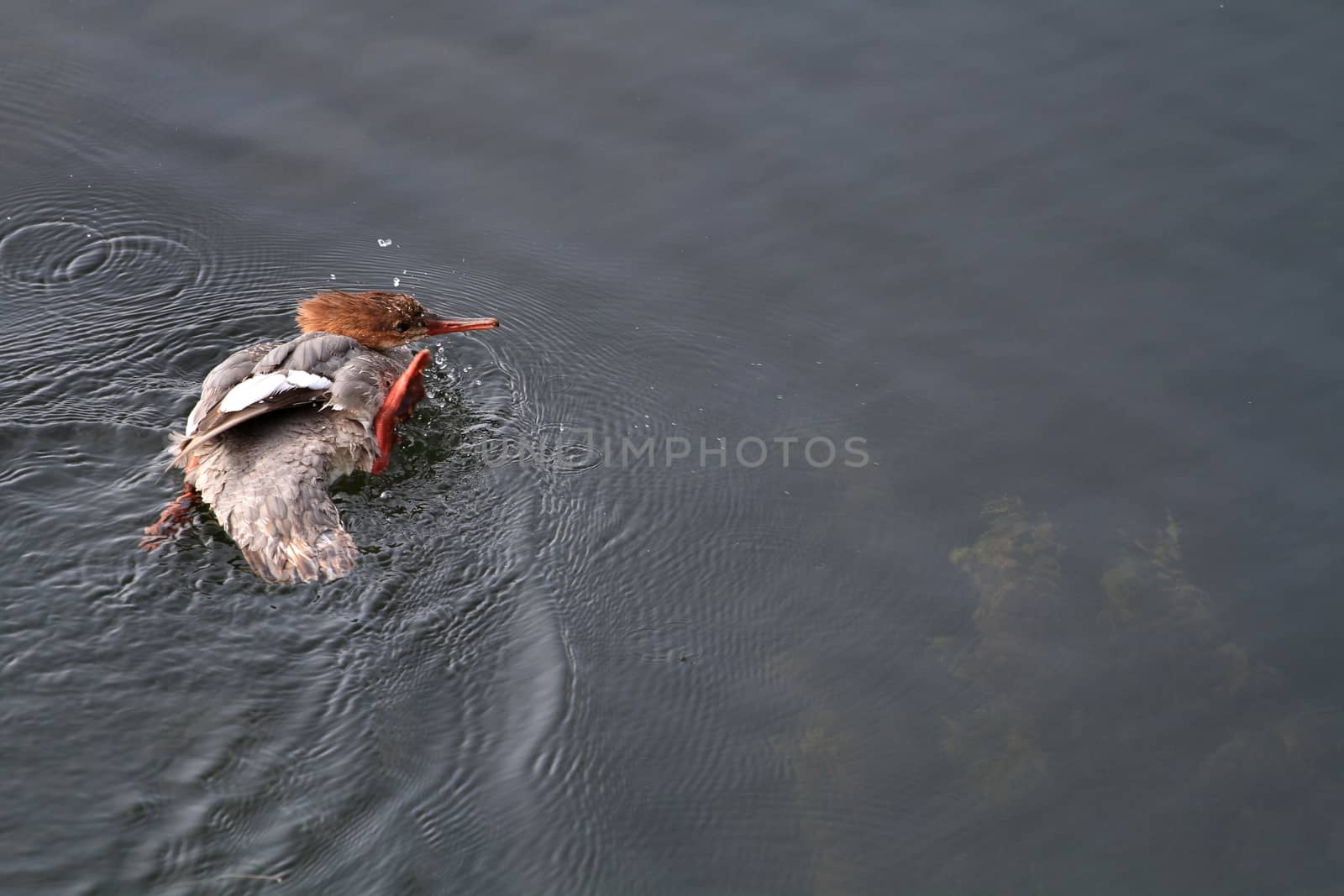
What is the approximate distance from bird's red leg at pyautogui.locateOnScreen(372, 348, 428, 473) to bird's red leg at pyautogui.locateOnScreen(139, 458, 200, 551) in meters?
0.80

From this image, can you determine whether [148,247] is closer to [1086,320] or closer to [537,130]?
[537,130]

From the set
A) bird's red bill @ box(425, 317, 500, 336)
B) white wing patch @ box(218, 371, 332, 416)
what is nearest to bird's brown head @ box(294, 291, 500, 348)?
bird's red bill @ box(425, 317, 500, 336)

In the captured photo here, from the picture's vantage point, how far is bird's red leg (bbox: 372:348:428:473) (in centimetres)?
570

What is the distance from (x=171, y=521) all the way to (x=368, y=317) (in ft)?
5.21

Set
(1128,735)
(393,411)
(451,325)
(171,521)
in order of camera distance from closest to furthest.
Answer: (1128,735) < (171,521) < (393,411) < (451,325)

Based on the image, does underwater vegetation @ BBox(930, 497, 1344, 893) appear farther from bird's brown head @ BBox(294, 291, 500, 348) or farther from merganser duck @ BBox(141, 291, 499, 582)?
bird's brown head @ BBox(294, 291, 500, 348)

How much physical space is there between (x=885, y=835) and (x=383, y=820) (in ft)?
5.77

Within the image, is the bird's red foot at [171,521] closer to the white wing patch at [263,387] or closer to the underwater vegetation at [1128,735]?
the white wing patch at [263,387]

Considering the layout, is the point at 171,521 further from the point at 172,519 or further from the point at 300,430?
the point at 300,430

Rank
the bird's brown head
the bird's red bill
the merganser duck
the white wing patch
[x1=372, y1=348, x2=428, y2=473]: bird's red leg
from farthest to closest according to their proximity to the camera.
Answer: the bird's brown head, the bird's red bill, [x1=372, y1=348, x2=428, y2=473]: bird's red leg, the white wing patch, the merganser duck

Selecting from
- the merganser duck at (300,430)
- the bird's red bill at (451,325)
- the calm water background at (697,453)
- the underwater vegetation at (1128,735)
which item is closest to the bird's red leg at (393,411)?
the merganser duck at (300,430)

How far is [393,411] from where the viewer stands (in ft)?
18.9

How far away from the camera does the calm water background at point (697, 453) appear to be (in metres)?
4.30

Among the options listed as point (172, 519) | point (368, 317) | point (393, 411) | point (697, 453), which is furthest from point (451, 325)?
point (172, 519)
